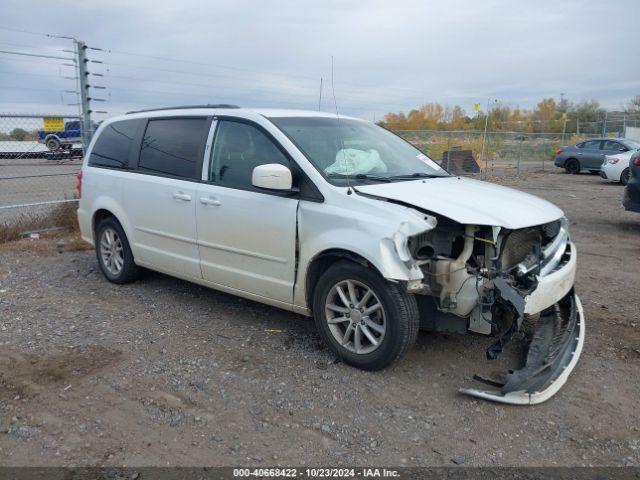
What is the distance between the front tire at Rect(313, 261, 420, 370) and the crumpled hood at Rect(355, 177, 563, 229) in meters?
0.58

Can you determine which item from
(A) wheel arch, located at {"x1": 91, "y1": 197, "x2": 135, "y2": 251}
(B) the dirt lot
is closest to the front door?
(B) the dirt lot

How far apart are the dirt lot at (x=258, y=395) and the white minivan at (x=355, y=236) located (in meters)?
0.26

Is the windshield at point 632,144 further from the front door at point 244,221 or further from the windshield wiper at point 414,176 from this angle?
the front door at point 244,221

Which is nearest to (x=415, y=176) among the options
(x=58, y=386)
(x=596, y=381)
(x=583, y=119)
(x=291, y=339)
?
Result: (x=291, y=339)

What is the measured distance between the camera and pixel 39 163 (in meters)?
11.6

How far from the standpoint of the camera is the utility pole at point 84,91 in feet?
29.0

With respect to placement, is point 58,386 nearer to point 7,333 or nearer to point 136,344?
point 136,344

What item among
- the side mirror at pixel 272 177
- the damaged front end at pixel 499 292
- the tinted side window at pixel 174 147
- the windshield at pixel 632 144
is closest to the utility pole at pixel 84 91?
the tinted side window at pixel 174 147

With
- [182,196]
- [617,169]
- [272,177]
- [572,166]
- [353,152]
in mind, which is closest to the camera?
[272,177]

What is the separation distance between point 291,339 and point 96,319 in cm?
185

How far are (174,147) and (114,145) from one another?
1125 millimetres

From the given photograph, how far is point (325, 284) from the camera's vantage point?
13.3ft

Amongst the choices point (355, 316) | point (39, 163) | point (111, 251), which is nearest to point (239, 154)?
point (355, 316)

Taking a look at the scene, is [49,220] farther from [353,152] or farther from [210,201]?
[353,152]
